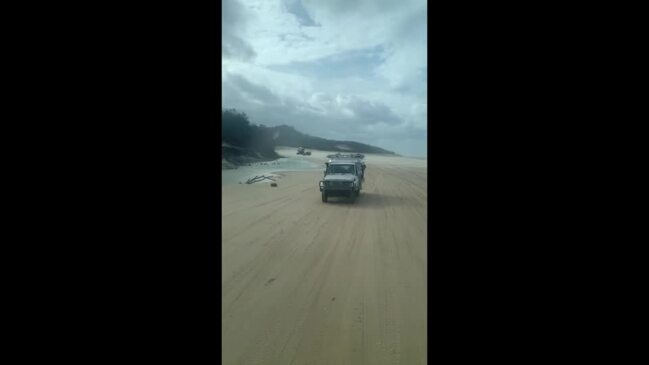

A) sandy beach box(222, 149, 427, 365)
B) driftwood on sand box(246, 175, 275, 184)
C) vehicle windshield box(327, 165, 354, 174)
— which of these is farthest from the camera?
driftwood on sand box(246, 175, 275, 184)

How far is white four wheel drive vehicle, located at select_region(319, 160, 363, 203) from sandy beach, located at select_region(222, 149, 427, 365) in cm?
117

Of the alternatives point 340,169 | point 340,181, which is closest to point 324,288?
point 340,181

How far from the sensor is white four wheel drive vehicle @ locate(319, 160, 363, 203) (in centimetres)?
873

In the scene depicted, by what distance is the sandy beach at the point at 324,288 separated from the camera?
2.49m

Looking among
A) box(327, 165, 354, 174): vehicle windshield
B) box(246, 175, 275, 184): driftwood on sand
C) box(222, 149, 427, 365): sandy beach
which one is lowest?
box(222, 149, 427, 365): sandy beach

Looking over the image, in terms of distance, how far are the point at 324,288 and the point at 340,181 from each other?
5330 millimetres

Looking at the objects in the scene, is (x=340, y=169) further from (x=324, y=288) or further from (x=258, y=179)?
(x=324, y=288)

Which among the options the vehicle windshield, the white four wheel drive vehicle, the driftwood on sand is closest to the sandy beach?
the white four wheel drive vehicle

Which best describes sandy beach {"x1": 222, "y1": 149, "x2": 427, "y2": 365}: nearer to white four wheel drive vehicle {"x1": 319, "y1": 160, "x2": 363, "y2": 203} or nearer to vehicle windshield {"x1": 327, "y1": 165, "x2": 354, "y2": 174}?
white four wheel drive vehicle {"x1": 319, "y1": 160, "x2": 363, "y2": 203}
